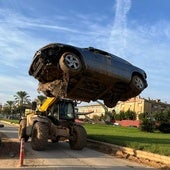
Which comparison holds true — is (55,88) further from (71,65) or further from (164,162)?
(164,162)

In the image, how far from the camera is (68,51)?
16.8 metres

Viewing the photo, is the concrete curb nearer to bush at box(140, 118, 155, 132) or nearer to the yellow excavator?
the yellow excavator

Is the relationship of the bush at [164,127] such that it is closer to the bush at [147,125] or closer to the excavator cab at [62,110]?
the bush at [147,125]

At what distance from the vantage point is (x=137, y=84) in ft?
60.2

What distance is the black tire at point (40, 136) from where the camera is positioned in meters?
18.6

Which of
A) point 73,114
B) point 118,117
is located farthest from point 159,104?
point 73,114

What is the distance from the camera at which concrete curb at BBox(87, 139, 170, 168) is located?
1568 centimetres

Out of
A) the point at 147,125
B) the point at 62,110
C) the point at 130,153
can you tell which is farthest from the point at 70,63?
the point at 147,125

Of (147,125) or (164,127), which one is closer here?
(147,125)

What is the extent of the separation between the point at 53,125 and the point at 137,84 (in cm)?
451

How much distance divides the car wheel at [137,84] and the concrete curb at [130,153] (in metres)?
2.60

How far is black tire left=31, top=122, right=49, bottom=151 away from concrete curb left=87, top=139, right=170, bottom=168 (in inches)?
126

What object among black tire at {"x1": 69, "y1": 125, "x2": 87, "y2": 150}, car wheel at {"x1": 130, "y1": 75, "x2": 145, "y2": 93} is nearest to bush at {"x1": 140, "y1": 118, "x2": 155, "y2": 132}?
black tire at {"x1": 69, "y1": 125, "x2": 87, "y2": 150}

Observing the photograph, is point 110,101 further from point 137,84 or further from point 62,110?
point 62,110
